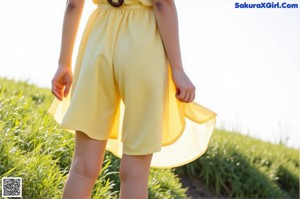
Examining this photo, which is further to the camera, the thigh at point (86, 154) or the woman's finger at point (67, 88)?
the woman's finger at point (67, 88)

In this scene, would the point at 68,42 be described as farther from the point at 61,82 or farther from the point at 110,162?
the point at 110,162

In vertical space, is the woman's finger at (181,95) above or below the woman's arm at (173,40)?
below

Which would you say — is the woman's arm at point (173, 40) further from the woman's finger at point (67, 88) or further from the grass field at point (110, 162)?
the grass field at point (110, 162)

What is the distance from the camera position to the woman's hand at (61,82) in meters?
2.25

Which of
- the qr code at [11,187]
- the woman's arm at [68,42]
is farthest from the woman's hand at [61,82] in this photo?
the qr code at [11,187]

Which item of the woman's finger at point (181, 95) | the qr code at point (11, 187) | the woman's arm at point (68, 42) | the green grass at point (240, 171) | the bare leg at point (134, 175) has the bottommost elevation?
the green grass at point (240, 171)

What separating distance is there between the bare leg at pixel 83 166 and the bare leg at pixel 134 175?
0.10 m

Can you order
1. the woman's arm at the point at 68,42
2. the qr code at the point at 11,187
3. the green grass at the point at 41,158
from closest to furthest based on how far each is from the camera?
the woman's arm at the point at 68,42, the qr code at the point at 11,187, the green grass at the point at 41,158

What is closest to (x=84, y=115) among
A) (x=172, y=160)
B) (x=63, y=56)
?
(x=63, y=56)

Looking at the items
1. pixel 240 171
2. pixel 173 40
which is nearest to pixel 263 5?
pixel 173 40

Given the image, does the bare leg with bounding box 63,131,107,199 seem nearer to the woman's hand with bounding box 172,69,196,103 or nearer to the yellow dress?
the yellow dress

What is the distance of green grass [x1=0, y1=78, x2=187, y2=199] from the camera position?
108 inches

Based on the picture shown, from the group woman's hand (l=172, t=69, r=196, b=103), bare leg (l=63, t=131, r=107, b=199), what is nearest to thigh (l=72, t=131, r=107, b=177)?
bare leg (l=63, t=131, r=107, b=199)

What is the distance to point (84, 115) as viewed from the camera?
2139 millimetres
